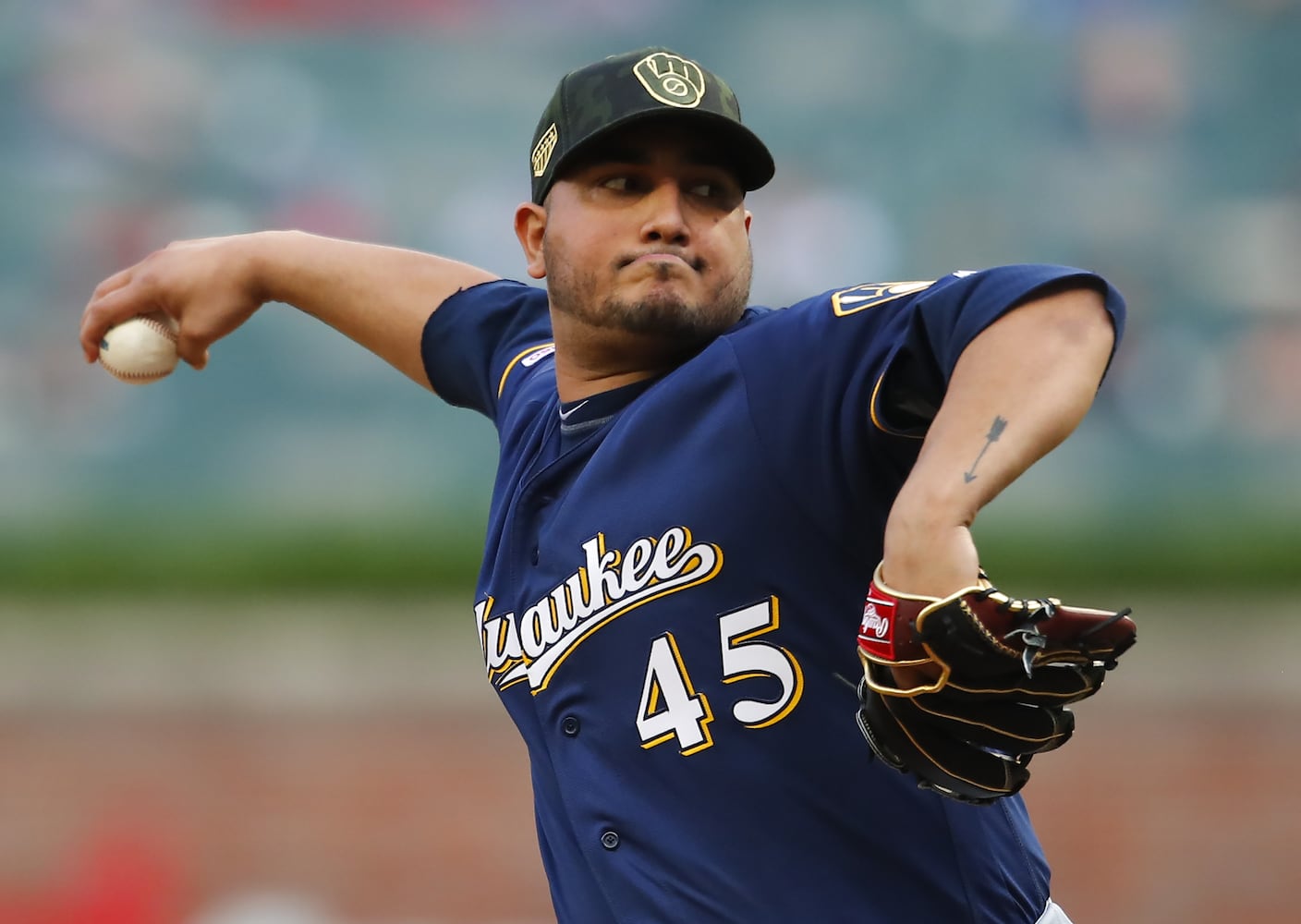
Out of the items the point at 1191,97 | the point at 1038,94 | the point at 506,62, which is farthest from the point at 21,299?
the point at 1191,97

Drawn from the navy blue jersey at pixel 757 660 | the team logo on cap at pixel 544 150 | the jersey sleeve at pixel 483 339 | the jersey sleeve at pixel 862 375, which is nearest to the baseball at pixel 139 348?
the jersey sleeve at pixel 483 339

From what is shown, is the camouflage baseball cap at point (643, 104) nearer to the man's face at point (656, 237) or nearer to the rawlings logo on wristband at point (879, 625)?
the man's face at point (656, 237)

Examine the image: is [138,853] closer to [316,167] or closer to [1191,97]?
[316,167]

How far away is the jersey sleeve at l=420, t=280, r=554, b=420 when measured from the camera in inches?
101

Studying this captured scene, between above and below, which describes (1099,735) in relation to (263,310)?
below

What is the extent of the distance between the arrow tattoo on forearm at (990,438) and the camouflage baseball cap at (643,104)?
2.27 feet

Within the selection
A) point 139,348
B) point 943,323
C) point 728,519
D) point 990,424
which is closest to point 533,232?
point 728,519

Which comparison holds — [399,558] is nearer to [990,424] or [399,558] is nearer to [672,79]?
[672,79]

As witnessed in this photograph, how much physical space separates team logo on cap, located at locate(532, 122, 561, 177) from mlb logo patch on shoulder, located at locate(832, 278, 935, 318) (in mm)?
524

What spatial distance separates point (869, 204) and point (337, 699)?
4430mm

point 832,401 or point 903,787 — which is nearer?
point 832,401

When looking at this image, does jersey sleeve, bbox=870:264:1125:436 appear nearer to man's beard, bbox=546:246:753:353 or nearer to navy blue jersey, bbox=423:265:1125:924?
navy blue jersey, bbox=423:265:1125:924

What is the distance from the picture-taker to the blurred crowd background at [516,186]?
962 centimetres

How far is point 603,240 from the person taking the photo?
6.64 ft
